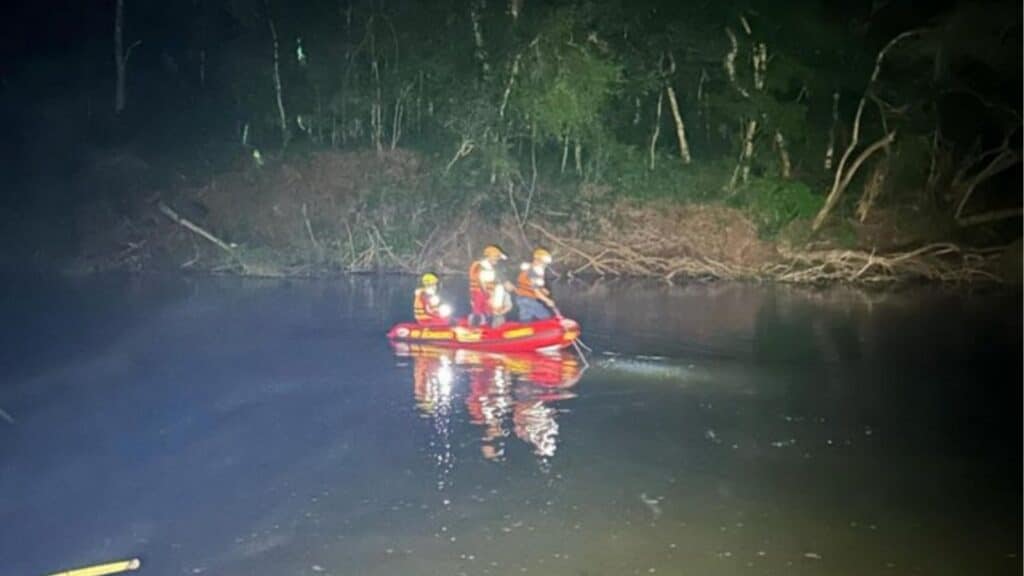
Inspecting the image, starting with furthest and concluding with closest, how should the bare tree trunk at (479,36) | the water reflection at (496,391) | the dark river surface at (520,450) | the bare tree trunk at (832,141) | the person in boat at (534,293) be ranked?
the bare tree trunk at (479,36)
the bare tree trunk at (832,141)
the person in boat at (534,293)
the water reflection at (496,391)
the dark river surface at (520,450)

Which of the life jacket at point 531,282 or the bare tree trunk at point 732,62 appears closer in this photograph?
the life jacket at point 531,282

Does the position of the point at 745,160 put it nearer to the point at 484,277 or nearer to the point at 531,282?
the point at 531,282

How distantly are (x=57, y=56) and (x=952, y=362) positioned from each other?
23.1 metres

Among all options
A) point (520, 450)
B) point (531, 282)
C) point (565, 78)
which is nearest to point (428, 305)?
point (531, 282)

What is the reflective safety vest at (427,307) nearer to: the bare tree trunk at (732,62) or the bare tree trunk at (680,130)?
the bare tree trunk at (732,62)

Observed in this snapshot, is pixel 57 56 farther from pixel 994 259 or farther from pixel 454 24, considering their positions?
pixel 994 259

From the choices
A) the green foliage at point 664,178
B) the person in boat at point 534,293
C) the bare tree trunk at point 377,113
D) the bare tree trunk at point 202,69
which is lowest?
the person in boat at point 534,293

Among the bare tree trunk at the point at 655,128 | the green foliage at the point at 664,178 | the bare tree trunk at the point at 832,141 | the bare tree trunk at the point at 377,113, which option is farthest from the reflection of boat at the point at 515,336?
the bare tree trunk at the point at 377,113

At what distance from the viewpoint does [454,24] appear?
25.7 m

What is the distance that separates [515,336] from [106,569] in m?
7.69

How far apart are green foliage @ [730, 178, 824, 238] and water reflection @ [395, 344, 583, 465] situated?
11.1m

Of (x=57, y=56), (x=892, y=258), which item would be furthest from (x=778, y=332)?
(x=57, y=56)

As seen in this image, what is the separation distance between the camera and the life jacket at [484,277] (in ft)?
47.1

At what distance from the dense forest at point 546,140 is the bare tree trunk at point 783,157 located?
2.2 inches
